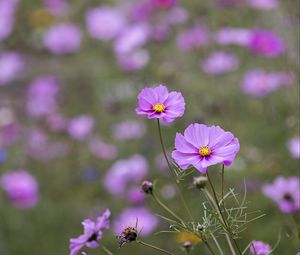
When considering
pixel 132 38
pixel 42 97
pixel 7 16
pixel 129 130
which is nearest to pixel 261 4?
pixel 132 38

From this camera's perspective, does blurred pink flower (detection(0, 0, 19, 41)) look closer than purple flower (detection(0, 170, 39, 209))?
No

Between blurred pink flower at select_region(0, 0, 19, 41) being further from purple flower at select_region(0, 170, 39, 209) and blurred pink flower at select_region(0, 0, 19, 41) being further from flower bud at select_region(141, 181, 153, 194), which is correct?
flower bud at select_region(141, 181, 153, 194)

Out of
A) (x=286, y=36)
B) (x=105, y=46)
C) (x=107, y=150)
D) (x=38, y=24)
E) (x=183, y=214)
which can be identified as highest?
(x=38, y=24)

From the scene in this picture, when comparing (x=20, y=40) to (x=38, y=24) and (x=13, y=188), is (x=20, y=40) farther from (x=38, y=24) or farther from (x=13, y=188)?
(x=13, y=188)

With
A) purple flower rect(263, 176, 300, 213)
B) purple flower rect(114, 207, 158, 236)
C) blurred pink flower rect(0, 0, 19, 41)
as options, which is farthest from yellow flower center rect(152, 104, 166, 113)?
blurred pink flower rect(0, 0, 19, 41)

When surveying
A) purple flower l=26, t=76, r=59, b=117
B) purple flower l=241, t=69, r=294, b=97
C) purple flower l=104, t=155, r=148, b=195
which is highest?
purple flower l=26, t=76, r=59, b=117

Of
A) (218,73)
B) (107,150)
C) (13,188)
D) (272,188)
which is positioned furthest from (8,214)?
(272,188)

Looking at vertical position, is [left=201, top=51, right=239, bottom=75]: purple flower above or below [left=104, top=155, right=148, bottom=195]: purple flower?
above

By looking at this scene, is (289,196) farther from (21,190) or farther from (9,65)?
(9,65)
